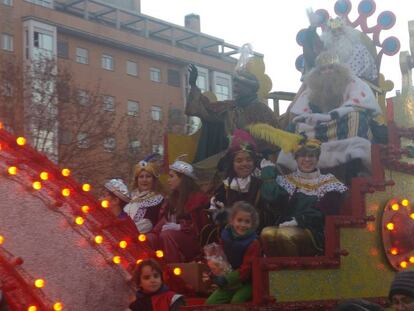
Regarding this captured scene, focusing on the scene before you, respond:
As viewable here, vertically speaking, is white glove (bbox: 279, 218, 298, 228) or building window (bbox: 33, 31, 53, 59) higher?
building window (bbox: 33, 31, 53, 59)

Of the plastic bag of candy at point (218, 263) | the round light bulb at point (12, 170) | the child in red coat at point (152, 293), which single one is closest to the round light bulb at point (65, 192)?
the round light bulb at point (12, 170)

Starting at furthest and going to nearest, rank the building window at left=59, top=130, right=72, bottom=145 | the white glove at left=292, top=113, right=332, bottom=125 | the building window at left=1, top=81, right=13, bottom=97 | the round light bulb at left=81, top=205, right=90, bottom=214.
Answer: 1. the building window at left=59, top=130, right=72, bottom=145
2. the building window at left=1, top=81, right=13, bottom=97
3. the white glove at left=292, top=113, right=332, bottom=125
4. the round light bulb at left=81, top=205, right=90, bottom=214

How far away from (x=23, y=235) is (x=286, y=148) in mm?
2385

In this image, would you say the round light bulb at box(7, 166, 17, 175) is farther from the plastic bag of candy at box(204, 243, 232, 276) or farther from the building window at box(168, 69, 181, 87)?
the building window at box(168, 69, 181, 87)

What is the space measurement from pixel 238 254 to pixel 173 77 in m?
39.6

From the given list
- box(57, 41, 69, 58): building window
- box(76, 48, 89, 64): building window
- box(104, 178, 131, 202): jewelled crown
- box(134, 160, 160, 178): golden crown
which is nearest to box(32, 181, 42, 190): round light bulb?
box(104, 178, 131, 202): jewelled crown

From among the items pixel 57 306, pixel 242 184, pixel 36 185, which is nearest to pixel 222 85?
pixel 242 184

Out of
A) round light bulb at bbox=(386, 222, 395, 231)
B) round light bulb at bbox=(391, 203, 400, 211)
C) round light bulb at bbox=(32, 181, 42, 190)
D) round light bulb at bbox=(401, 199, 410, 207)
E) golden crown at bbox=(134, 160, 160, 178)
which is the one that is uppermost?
golden crown at bbox=(134, 160, 160, 178)

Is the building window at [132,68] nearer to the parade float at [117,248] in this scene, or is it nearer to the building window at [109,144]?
the building window at [109,144]

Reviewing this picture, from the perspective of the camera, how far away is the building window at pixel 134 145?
76.9ft

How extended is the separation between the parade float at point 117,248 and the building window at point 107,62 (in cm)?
3526

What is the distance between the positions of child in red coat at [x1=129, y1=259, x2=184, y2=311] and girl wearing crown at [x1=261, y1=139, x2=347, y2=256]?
1.14 metres

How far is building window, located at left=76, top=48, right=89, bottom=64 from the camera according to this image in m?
38.4

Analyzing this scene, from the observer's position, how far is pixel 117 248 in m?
4.00
